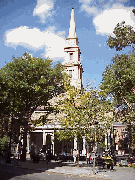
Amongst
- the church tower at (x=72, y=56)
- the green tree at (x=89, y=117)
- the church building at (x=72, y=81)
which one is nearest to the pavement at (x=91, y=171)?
the green tree at (x=89, y=117)

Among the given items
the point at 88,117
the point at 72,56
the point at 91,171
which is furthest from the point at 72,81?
the point at 91,171

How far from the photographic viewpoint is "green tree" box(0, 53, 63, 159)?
32.5 metres

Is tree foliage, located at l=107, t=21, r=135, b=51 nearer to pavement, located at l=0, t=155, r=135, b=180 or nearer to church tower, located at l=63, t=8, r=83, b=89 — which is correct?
pavement, located at l=0, t=155, r=135, b=180

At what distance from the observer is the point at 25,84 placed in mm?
32188

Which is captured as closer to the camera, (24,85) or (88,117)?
(88,117)

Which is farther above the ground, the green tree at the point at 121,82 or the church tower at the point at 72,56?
the church tower at the point at 72,56

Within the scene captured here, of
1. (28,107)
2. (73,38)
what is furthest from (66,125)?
(73,38)

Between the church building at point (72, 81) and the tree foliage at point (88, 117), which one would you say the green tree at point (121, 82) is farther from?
the church building at point (72, 81)

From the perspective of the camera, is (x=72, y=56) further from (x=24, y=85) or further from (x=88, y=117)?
(x=88, y=117)

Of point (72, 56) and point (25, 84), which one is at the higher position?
point (72, 56)

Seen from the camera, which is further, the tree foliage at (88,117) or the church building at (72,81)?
the church building at (72,81)

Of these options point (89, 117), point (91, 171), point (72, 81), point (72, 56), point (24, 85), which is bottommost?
point (91, 171)

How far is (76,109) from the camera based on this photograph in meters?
28.0

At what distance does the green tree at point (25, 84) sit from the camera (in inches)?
1281
